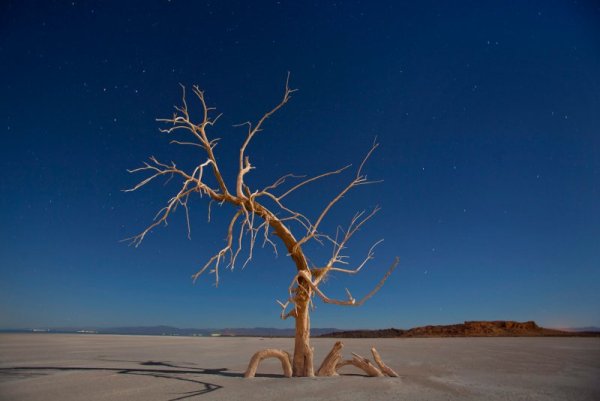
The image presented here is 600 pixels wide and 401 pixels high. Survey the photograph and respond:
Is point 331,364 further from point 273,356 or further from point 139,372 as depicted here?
point 139,372

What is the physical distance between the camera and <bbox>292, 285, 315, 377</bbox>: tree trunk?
6723 mm

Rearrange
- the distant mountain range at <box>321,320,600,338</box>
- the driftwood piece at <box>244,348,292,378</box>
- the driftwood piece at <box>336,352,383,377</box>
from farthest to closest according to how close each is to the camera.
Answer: the distant mountain range at <box>321,320,600,338</box>, the driftwood piece at <box>244,348,292,378</box>, the driftwood piece at <box>336,352,383,377</box>

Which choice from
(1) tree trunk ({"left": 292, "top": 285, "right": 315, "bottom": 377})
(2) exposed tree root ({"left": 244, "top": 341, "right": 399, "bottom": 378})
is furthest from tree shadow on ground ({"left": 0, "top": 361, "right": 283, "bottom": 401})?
(1) tree trunk ({"left": 292, "top": 285, "right": 315, "bottom": 377})

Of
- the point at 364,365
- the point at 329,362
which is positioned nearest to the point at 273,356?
the point at 329,362

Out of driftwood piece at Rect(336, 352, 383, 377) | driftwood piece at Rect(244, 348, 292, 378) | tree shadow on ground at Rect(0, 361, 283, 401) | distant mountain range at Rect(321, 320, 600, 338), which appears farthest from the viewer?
distant mountain range at Rect(321, 320, 600, 338)

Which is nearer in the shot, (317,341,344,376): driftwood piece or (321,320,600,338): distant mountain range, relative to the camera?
(317,341,344,376): driftwood piece

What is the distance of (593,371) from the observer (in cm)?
844

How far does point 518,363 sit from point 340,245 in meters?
6.75

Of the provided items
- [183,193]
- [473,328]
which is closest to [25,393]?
[183,193]

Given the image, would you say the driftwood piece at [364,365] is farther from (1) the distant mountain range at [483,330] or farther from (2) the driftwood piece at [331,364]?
(1) the distant mountain range at [483,330]

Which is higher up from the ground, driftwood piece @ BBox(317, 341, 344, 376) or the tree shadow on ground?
driftwood piece @ BBox(317, 341, 344, 376)

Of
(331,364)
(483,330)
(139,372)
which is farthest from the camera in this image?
(483,330)

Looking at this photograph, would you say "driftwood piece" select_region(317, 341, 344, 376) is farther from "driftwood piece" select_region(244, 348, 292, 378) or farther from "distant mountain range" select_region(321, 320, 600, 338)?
"distant mountain range" select_region(321, 320, 600, 338)

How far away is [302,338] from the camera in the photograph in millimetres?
6855
